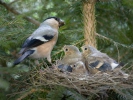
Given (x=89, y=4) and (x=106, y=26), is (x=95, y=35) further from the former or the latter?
(x=106, y=26)

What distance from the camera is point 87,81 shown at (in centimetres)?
364

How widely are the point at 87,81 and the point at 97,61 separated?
Answer: 525 mm

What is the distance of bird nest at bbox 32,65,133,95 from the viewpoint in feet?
11.1

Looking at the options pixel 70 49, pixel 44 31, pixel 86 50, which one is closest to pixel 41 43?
pixel 44 31

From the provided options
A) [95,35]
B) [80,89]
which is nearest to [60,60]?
[95,35]

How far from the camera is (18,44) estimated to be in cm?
413

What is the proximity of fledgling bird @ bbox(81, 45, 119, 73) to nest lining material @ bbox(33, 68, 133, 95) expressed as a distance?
0.51 ft

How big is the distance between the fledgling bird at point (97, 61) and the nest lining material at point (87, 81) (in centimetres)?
15

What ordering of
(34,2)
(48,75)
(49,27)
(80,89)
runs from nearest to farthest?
(80,89) → (48,75) → (49,27) → (34,2)

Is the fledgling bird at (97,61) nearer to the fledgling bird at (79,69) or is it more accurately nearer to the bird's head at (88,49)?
the bird's head at (88,49)

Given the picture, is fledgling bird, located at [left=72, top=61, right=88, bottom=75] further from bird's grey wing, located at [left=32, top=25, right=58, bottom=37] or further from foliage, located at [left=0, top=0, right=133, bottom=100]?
bird's grey wing, located at [left=32, top=25, right=58, bottom=37]

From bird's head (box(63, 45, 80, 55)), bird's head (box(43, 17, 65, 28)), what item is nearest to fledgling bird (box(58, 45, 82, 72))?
bird's head (box(63, 45, 80, 55))

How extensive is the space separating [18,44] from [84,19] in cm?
90

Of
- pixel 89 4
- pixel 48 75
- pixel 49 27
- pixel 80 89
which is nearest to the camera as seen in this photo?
pixel 80 89
